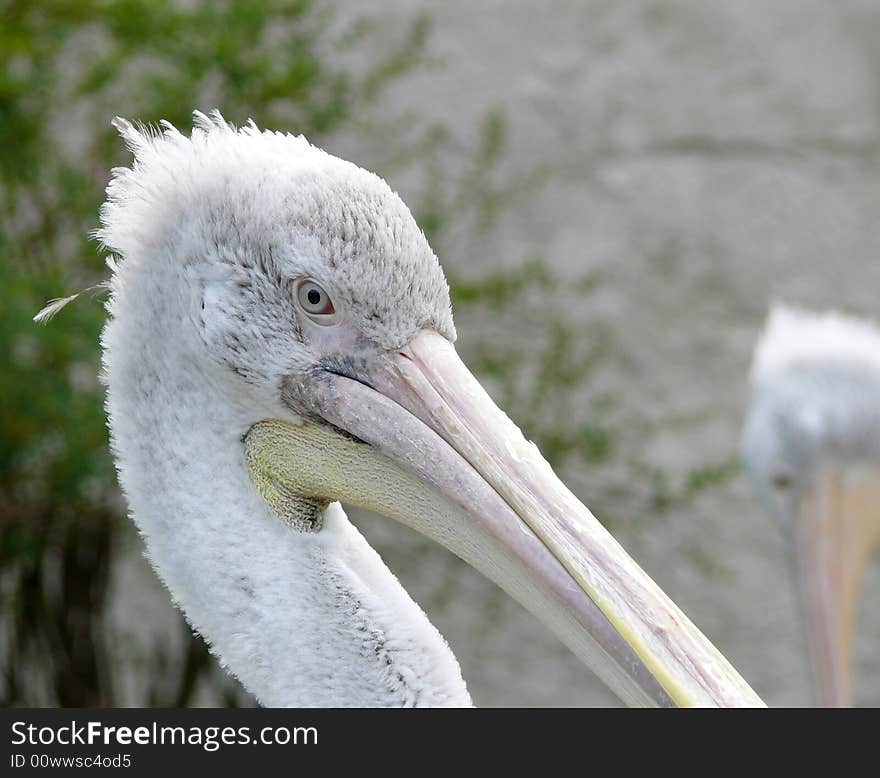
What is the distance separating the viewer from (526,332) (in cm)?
398

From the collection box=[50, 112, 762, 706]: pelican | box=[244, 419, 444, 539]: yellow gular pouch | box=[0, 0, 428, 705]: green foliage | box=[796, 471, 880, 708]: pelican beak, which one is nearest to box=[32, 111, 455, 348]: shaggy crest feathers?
box=[50, 112, 762, 706]: pelican

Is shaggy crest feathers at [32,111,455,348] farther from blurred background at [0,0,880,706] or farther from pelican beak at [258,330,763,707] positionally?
blurred background at [0,0,880,706]

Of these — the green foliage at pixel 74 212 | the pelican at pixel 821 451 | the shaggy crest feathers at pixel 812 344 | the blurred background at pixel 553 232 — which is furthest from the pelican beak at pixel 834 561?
the green foliage at pixel 74 212

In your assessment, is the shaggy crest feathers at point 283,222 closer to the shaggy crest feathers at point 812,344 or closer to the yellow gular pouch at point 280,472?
the yellow gular pouch at point 280,472

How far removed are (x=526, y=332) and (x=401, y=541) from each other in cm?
75

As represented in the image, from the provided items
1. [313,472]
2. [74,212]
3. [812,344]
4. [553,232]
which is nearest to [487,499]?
[313,472]

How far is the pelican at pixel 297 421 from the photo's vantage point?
4.09ft

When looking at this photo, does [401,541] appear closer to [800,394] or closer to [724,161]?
[800,394]

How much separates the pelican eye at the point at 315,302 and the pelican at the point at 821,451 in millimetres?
1886

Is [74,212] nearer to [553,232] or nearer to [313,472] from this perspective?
[553,232]

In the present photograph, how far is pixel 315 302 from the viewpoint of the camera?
1.30 metres

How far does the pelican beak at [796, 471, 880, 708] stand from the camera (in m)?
2.78

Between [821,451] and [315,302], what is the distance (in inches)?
79.7

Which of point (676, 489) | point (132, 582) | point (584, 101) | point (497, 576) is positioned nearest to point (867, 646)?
point (676, 489)
